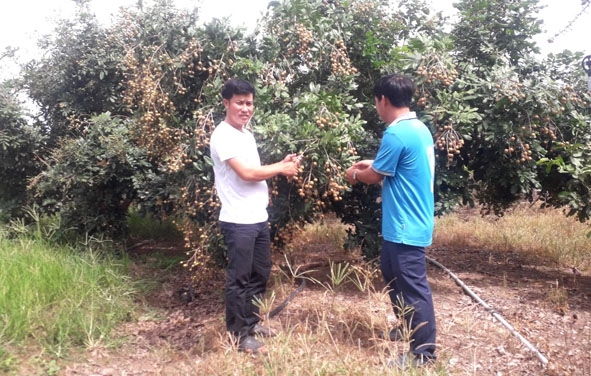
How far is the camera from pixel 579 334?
12.1 feet

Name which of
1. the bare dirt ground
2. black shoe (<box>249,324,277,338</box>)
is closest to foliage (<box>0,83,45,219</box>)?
the bare dirt ground

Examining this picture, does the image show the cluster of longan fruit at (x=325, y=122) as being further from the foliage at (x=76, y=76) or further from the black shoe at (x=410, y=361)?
the foliage at (x=76, y=76)

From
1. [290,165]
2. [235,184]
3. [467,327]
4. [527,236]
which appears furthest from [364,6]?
[527,236]

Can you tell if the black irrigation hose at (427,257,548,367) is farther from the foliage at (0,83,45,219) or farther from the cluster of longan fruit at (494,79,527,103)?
the foliage at (0,83,45,219)

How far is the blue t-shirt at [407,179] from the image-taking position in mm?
2822

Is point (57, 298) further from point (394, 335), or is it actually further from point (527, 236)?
point (527, 236)

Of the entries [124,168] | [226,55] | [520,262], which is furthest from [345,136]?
[520,262]

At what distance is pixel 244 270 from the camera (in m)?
3.02

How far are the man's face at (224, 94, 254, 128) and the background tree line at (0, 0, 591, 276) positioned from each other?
1.06ft

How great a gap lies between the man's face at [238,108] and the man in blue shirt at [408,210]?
783 mm

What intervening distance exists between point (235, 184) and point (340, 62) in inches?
65.5

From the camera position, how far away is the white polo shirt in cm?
296

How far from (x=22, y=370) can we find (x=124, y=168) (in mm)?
2737

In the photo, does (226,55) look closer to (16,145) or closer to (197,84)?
(197,84)
